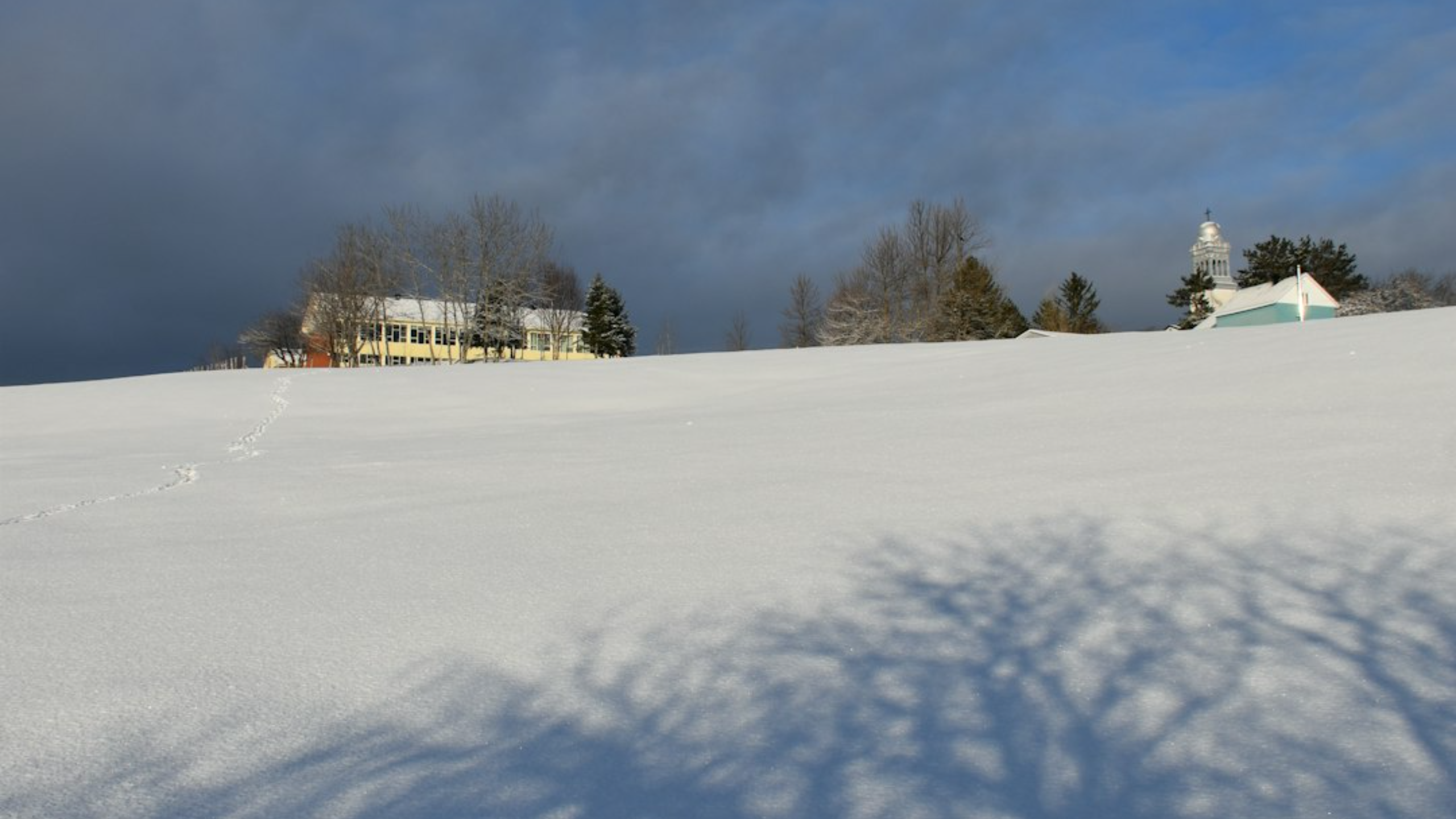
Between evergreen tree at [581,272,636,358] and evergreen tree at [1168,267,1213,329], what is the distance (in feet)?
117

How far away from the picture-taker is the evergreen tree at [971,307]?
154ft

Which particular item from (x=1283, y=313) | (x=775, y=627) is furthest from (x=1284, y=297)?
(x=775, y=627)

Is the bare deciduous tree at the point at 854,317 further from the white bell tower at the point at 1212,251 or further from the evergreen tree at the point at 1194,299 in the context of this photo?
the white bell tower at the point at 1212,251

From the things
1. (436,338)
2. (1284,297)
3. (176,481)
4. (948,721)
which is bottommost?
(948,721)

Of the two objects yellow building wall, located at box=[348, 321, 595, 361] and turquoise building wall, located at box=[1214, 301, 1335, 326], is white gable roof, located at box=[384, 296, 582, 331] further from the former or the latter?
turquoise building wall, located at box=[1214, 301, 1335, 326]

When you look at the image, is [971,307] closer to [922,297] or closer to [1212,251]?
[922,297]

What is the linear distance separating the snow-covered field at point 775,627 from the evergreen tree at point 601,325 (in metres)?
50.5

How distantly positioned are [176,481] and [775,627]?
22.0 feet

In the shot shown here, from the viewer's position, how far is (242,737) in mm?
2900

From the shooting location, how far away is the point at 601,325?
193ft

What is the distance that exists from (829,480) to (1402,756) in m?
4.48

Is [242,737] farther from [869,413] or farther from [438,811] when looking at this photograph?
[869,413]

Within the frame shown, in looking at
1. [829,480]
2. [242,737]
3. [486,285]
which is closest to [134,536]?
[242,737]

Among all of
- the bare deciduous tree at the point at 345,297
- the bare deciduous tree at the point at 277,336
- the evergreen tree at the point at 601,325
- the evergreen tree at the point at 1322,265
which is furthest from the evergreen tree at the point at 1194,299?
the bare deciduous tree at the point at 277,336
